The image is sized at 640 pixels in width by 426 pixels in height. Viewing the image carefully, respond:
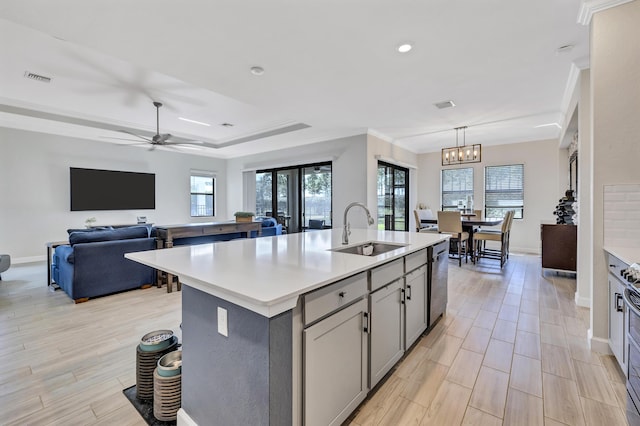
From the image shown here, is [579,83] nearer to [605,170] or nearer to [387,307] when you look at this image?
[605,170]

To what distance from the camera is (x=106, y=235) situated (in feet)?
12.4

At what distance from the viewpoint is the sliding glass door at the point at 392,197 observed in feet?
22.4

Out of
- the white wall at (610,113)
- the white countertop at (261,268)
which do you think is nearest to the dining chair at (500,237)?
the white wall at (610,113)

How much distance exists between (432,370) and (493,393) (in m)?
0.39

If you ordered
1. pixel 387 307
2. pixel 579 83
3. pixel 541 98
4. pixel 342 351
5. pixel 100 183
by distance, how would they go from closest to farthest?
pixel 342 351
pixel 387 307
pixel 579 83
pixel 541 98
pixel 100 183

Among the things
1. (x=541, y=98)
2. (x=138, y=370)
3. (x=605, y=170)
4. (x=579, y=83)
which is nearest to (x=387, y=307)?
(x=138, y=370)

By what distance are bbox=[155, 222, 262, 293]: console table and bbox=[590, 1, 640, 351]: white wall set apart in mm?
4539

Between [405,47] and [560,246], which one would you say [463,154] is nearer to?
[560,246]

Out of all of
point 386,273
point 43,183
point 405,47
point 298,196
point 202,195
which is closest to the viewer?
point 386,273

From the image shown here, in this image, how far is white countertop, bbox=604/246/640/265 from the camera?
1785 mm

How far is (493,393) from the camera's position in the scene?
1.86 m

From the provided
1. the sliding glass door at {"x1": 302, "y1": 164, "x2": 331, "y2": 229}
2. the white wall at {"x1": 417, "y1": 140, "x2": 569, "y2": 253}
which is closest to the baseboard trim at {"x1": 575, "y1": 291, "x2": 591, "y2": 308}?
the white wall at {"x1": 417, "y1": 140, "x2": 569, "y2": 253}

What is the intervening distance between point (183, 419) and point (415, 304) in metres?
1.81

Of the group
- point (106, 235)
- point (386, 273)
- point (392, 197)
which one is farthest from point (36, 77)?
point (392, 197)
